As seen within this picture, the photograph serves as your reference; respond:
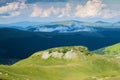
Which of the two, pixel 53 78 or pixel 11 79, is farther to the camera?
pixel 53 78

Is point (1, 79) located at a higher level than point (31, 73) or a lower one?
lower

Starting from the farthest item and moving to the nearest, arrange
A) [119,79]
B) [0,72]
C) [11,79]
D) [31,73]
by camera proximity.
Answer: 1. [31,73]
2. [119,79]
3. [0,72]
4. [11,79]

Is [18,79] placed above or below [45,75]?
below

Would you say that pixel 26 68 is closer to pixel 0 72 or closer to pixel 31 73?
pixel 31 73

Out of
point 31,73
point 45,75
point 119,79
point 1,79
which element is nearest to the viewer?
point 1,79

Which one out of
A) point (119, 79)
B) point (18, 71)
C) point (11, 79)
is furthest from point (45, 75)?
point (11, 79)

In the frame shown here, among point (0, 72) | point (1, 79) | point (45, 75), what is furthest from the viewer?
point (45, 75)

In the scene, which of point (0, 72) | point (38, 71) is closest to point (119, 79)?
point (38, 71)

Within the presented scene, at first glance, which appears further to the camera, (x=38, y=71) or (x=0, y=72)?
(x=38, y=71)

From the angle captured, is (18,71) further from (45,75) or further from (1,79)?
(1,79)
